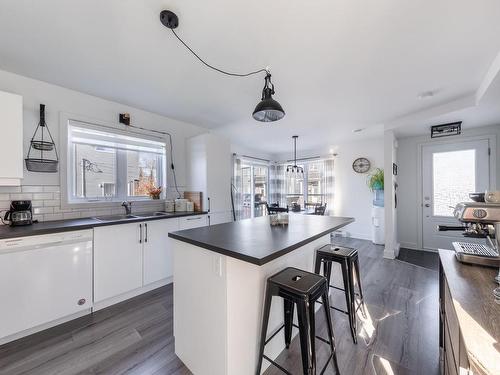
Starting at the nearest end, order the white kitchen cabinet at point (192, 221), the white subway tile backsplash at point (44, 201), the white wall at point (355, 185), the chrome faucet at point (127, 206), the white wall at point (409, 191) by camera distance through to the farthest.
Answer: the white subway tile backsplash at point (44, 201) < the chrome faucet at point (127, 206) < the white kitchen cabinet at point (192, 221) < the white wall at point (409, 191) < the white wall at point (355, 185)

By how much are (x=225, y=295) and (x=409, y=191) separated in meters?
4.65

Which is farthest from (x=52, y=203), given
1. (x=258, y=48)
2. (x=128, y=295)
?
(x=258, y=48)

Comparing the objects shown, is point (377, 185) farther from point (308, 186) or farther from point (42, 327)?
point (42, 327)

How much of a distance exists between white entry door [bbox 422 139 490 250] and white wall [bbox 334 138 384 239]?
940mm

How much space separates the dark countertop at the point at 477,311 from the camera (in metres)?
0.57

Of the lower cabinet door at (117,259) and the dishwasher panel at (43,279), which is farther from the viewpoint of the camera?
the lower cabinet door at (117,259)

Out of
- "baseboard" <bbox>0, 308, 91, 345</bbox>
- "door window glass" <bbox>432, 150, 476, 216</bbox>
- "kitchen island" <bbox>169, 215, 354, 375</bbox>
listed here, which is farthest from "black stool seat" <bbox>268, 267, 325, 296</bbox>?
"door window glass" <bbox>432, 150, 476, 216</bbox>

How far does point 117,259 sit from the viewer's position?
226 cm

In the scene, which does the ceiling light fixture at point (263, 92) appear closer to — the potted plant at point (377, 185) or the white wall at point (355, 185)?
the potted plant at point (377, 185)

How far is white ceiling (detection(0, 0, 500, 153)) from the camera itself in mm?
1379

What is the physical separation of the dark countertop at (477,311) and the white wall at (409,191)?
3.63 m

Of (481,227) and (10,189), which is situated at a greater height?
(10,189)

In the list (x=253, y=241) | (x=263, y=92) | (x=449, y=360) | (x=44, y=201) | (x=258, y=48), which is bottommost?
(x=449, y=360)

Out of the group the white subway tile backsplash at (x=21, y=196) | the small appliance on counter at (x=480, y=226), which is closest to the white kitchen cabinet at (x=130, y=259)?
the white subway tile backsplash at (x=21, y=196)
